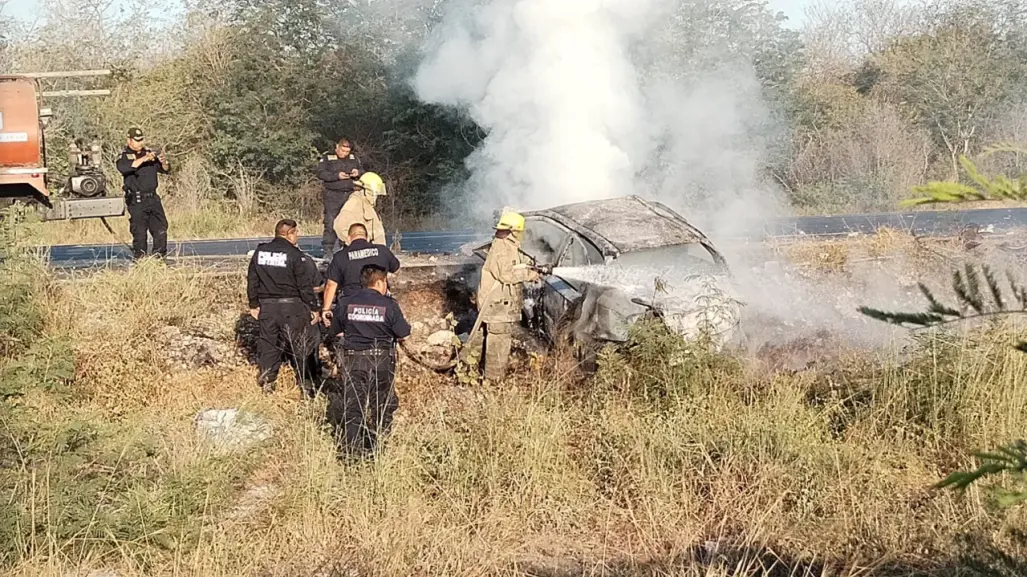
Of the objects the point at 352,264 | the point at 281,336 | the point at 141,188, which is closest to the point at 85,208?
the point at 141,188

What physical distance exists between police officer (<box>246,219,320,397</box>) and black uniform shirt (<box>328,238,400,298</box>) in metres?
0.55

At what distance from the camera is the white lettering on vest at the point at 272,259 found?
8188 millimetres

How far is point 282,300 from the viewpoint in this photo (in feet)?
27.6

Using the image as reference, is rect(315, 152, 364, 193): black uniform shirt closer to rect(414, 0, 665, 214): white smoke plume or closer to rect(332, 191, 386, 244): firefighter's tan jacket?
rect(332, 191, 386, 244): firefighter's tan jacket

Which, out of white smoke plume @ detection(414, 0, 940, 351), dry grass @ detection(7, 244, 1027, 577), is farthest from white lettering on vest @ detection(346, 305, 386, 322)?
white smoke plume @ detection(414, 0, 940, 351)

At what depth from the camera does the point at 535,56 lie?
42.3 feet

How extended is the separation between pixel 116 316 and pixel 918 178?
19.1 metres

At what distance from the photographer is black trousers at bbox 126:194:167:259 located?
37.2 ft

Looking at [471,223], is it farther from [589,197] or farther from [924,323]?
[924,323]

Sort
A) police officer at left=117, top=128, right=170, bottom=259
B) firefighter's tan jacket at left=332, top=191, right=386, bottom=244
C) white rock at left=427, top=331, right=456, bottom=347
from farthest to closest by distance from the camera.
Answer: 1. police officer at left=117, top=128, right=170, bottom=259
2. white rock at left=427, top=331, right=456, bottom=347
3. firefighter's tan jacket at left=332, top=191, right=386, bottom=244

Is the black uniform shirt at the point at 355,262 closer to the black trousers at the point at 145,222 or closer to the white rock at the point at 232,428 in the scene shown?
the white rock at the point at 232,428

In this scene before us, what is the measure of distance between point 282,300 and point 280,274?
0.88ft

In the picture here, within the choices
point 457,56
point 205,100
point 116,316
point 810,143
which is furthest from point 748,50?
point 116,316

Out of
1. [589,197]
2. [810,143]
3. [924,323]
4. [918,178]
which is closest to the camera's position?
[924,323]
